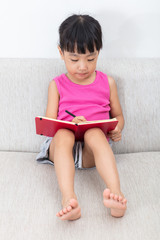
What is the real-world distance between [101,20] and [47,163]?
2.85 ft

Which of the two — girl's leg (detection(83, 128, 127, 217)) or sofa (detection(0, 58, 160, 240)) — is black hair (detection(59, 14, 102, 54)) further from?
girl's leg (detection(83, 128, 127, 217))

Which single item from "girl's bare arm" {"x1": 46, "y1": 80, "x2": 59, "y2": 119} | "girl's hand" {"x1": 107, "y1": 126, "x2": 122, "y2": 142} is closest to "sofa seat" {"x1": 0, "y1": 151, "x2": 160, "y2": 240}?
"girl's hand" {"x1": 107, "y1": 126, "x2": 122, "y2": 142}

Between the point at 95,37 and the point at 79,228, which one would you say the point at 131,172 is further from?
the point at 95,37

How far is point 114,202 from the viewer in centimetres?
111

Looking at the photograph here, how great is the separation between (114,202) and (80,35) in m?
0.74

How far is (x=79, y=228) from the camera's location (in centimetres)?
110

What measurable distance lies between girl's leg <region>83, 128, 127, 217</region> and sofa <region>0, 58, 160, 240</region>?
0.07 meters

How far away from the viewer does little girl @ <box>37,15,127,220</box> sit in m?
1.18

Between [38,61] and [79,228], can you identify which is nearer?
[79,228]

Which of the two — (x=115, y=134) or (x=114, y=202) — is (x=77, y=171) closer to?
(x=115, y=134)

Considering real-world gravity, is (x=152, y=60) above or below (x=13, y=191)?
above

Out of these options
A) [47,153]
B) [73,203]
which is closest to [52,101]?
[47,153]

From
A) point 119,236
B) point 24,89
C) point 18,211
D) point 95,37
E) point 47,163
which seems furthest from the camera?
point 24,89

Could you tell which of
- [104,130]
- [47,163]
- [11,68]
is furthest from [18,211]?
[11,68]
